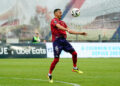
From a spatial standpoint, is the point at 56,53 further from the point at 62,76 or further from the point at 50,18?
the point at 50,18

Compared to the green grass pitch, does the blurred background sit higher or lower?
higher

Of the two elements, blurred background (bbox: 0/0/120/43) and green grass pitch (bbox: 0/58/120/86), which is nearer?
green grass pitch (bbox: 0/58/120/86)

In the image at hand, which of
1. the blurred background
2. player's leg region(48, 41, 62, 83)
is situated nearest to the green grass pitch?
player's leg region(48, 41, 62, 83)

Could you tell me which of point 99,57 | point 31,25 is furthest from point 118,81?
point 31,25

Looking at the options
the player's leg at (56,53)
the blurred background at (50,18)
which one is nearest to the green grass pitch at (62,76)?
the player's leg at (56,53)

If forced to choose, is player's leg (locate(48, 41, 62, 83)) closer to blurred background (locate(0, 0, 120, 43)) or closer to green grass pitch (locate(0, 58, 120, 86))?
green grass pitch (locate(0, 58, 120, 86))

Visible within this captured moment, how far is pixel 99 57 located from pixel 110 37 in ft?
12.8

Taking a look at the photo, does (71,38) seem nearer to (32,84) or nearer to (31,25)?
(31,25)

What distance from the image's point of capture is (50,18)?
98.8 feet

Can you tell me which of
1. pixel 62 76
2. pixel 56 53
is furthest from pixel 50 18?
pixel 56 53

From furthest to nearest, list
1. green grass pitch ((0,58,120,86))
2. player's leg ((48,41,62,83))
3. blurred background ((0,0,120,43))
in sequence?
1. blurred background ((0,0,120,43))
2. player's leg ((48,41,62,83))
3. green grass pitch ((0,58,120,86))

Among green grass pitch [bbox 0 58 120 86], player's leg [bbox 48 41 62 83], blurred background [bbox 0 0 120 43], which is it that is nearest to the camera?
green grass pitch [bbox 0 58 120 86]

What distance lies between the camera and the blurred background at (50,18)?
96.7 feet

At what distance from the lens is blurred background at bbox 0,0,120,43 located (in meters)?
29.5
